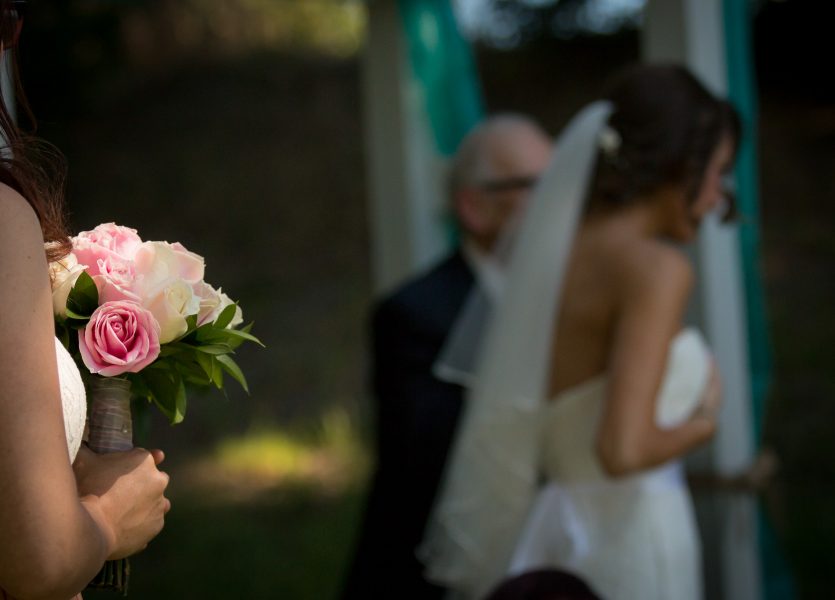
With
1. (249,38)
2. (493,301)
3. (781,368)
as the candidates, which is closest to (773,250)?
(781,368)

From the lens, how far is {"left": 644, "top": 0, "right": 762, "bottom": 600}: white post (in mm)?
3988

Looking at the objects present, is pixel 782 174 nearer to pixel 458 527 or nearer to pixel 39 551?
pixel 458 527

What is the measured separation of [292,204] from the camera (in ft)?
40.9

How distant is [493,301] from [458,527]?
851 millimetres

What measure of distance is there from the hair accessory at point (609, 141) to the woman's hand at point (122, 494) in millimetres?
1778

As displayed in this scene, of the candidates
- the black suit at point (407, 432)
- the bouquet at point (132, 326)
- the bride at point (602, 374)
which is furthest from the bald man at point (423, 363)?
the bouquet at point (132, 326)

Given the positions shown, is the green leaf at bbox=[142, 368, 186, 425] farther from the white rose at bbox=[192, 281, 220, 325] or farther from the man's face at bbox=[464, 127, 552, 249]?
the man's face at bbox=[464, 127, 552, 249]

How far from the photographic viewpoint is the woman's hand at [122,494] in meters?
1.44

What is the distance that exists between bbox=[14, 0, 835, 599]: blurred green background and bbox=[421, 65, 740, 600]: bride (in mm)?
2317

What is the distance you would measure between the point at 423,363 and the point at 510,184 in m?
0.72

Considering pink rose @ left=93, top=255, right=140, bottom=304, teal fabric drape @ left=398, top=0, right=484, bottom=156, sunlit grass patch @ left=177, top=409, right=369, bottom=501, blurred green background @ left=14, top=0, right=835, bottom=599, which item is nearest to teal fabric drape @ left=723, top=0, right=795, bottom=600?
blurred green background @ left=14, top=0, right=835, bottom=599

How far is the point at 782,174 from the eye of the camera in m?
9.41

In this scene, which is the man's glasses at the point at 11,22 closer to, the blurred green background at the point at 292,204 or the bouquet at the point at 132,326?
the bouquet at the point at 132,326

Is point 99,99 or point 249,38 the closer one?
point 99,99
